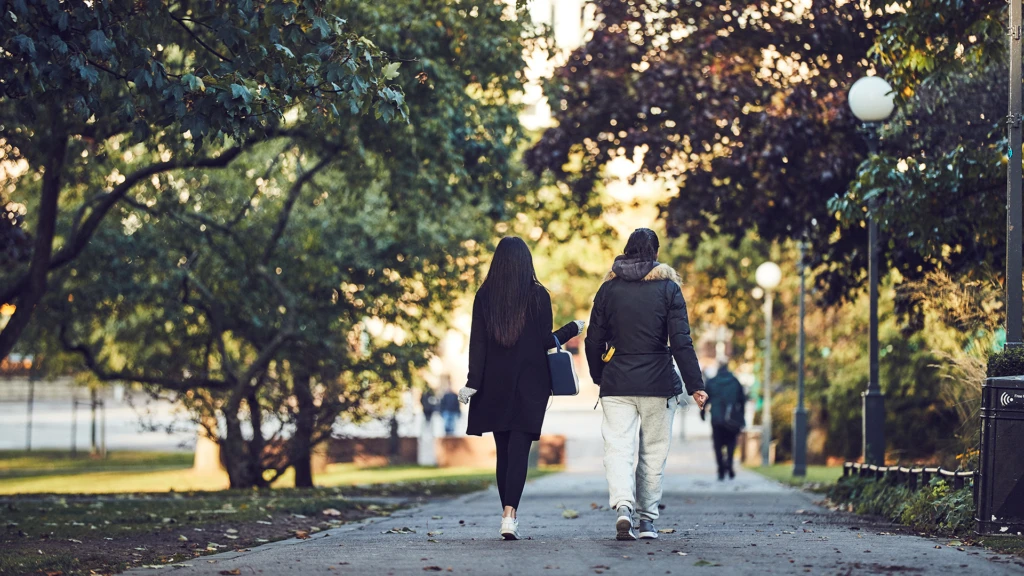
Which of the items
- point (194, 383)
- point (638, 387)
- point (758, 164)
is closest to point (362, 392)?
point (194, 383)

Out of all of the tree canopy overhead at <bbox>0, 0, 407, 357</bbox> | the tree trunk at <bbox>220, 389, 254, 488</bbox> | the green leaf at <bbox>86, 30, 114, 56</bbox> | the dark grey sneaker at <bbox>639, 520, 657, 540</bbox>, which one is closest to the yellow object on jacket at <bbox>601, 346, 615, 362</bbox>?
the dark grey sneaker at <bbox>639, 520, 657, 540</bbox>

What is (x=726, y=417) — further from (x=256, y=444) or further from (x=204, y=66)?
(x=204, y=66)

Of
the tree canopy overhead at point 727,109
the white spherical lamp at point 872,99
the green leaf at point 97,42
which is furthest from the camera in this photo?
the tree canopy overhead at point 727,109

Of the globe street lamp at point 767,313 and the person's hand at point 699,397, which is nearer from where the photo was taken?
the person's hand at point 699,397

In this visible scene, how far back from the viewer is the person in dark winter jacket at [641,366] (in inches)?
313

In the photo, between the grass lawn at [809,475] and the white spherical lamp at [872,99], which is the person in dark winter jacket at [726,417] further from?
the white spherical lamp at [872,99]

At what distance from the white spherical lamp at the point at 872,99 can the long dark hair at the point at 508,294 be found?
5639 millimetres

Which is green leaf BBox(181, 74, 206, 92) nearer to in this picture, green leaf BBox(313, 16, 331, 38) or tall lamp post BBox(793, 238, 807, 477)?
green leaf BBox(313, 16, 331, 38)

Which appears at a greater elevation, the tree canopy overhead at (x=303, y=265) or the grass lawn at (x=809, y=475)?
the tree canopy overhead at (x=303, y=265)

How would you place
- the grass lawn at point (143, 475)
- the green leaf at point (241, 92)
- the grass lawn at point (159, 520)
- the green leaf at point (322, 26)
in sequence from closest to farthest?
the grass lawn at point (159, 520) < the green leaf at point (241, 92) < the green leaf at point (322, 26) < the grass lawn at point (143, 475)

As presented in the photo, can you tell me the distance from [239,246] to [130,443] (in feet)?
62.5

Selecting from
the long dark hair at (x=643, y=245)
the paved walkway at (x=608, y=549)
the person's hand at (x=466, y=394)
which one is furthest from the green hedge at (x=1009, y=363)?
the person's hand at (x=466, y=394)

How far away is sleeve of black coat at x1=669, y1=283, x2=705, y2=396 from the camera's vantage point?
25.8 feet

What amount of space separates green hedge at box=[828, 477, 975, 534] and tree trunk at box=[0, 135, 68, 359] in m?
8.33
